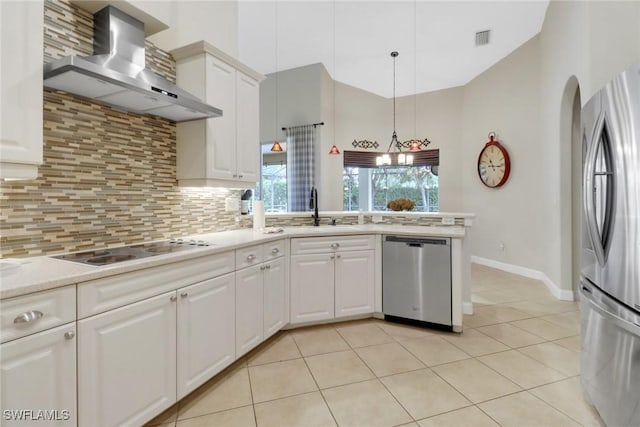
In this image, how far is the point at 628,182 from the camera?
4.35ft

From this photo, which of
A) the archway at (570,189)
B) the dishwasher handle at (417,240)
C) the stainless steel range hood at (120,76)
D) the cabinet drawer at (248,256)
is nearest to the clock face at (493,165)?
the archway at (570,189)

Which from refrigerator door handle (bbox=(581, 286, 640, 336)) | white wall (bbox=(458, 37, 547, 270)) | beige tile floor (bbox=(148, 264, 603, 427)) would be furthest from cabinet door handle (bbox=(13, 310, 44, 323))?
white wall (bbox=(458, 37, 547, 270))

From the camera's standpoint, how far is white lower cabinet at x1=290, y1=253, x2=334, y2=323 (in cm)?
280

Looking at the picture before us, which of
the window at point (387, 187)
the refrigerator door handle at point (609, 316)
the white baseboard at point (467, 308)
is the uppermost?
the window at point (387, 187)

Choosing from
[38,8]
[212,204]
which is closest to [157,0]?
[38,8]

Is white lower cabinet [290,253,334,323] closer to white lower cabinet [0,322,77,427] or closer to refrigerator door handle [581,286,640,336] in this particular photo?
white lower cabinet [0,322,77,427]

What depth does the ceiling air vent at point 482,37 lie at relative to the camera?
451 centimetres

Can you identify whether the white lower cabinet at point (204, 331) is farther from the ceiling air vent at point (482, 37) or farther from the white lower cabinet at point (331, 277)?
the ceiling air vent at point (482, 37)

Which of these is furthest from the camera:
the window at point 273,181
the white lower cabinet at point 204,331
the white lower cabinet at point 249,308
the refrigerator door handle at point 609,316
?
the window at point 273,181

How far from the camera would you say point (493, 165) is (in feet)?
17.6

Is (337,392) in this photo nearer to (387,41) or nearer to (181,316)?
(181,316)

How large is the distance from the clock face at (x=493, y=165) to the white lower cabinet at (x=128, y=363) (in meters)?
5.33

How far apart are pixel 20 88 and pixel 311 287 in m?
2.30

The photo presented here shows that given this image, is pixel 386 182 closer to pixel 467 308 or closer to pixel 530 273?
pixel 530 273
